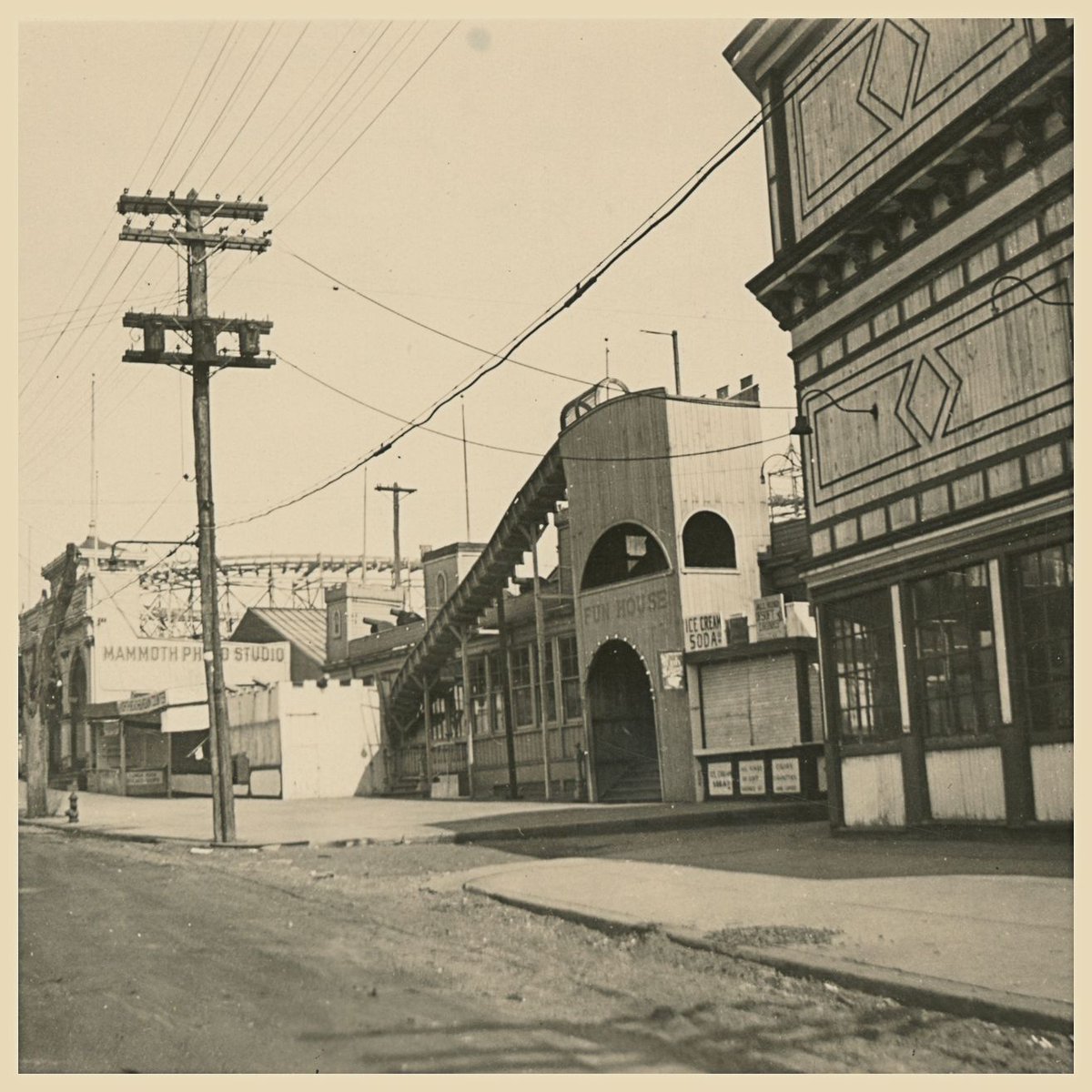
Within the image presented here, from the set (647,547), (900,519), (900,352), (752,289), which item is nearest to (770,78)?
(752,289)

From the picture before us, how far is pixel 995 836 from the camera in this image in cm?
1462

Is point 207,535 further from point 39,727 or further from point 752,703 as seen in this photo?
point 39,727

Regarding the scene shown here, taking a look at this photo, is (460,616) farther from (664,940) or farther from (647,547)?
(664,940)

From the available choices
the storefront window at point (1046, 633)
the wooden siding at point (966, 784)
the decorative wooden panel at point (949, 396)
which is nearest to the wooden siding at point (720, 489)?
the decorative wooden panel at point (949, 396)

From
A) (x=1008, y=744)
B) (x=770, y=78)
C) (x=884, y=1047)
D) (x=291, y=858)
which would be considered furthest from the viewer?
(x=291, y=858)

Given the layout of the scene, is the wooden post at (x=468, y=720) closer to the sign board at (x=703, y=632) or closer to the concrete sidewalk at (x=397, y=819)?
the concrete sidewalk at (x=397, y=819)

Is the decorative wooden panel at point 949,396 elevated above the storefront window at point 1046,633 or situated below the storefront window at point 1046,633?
above

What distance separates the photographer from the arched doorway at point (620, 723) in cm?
2966

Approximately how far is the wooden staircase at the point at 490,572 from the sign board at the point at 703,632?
19.2 ft

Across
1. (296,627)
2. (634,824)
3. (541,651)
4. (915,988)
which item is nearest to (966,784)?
(634,824)

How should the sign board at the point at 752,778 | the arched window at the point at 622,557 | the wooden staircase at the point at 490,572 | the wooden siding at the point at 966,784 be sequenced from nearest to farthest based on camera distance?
the wooden siding at the point at 966,784 < the sign board at the point at 752,778 < the arched window at the point at 622,557 < the wooden staircase at the point at 490,572

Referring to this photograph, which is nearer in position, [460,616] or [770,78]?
[770,78]

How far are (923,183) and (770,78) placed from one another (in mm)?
3951

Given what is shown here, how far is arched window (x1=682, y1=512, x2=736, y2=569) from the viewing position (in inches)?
1102
